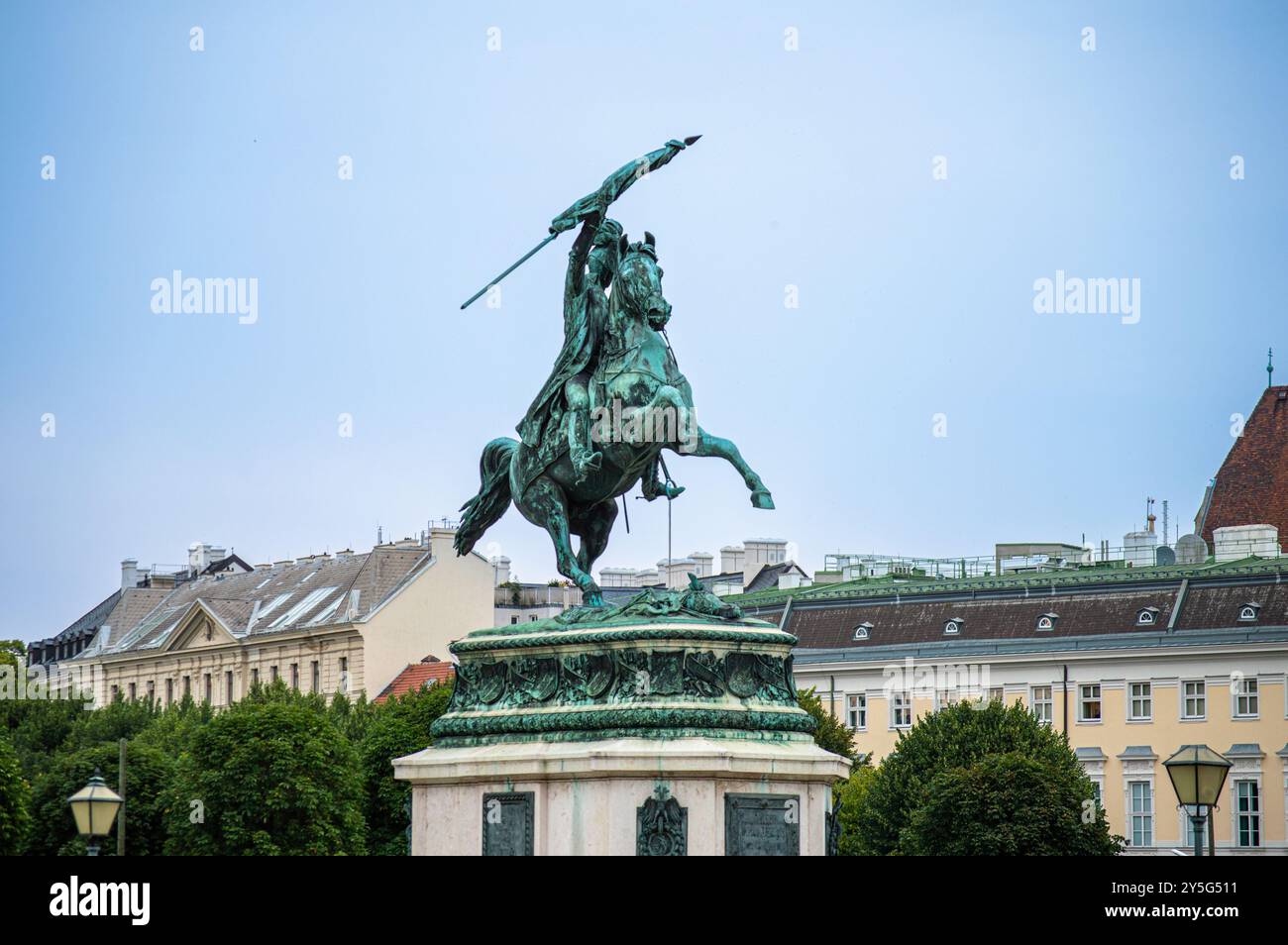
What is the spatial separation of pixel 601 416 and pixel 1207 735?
66.1 meters

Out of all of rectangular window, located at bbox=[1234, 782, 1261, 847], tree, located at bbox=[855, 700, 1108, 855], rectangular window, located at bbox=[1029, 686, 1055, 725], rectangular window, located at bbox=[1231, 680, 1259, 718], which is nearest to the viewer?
tree, located at bbox=[855, 700, 1108, 855]

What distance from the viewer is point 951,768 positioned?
232 feet

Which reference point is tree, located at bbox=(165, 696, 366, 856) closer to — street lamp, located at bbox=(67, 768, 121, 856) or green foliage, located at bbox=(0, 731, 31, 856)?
green foliage, located at bbox=(0, 731, 31, 856)

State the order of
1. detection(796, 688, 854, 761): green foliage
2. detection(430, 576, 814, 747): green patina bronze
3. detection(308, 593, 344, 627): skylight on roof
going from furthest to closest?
1. detection(308, 593, 344, 627): skylight on roof
2. detection(796, 688, 854, 761): green foliage
3. detection(430, 576, 814, 747): green patina bronze

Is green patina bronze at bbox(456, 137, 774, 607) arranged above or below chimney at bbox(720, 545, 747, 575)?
below

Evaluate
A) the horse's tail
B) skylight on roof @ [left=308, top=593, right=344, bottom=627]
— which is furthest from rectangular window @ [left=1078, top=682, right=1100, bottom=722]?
the horse's tail

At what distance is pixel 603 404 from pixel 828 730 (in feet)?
192

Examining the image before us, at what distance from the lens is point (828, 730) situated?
3314 inches

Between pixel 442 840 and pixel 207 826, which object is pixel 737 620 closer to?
pixel 442 840

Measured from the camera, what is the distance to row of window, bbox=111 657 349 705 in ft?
374

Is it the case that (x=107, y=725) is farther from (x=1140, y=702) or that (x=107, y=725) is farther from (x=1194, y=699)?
(x=1194, y=699)

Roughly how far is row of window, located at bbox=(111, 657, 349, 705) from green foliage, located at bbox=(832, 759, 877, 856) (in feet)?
101
